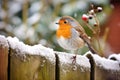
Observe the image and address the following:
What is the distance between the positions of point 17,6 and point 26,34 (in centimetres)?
59

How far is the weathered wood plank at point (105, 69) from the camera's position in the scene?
1.98m

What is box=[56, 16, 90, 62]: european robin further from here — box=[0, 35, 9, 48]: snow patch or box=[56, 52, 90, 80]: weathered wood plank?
box=[0, 35, 9, 48]: snow patch

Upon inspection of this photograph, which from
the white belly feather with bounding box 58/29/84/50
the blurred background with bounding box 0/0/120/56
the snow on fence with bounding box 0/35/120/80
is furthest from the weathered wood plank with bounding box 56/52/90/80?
the blurred background with bounding box 0/0/120/56

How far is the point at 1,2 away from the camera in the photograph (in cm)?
355

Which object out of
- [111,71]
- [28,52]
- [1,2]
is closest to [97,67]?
[111,71]

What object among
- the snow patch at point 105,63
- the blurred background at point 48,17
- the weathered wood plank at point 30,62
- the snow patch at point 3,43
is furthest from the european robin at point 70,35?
the blurred background at point 48,17

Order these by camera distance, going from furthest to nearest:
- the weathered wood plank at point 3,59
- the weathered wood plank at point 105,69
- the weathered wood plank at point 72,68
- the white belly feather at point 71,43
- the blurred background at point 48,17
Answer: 1. the blurred background at point 48,17
2. the white belly feather at point 71,43
3. the weathered wood plank at point 105,69
4. the weathered wood plank at point 72,68
5. the weathered wood plank at point 3,59

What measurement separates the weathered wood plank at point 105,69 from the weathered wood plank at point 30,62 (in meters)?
0.22

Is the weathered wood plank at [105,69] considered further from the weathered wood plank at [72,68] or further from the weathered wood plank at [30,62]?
the weathered wood plank at [30,62]

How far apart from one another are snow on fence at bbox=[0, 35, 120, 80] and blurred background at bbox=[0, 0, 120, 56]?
48.4 inches

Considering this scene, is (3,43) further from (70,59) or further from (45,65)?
(70,59)

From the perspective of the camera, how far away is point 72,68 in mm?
1892

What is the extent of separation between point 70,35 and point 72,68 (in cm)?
38

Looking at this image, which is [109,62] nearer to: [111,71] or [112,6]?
[111,71]
